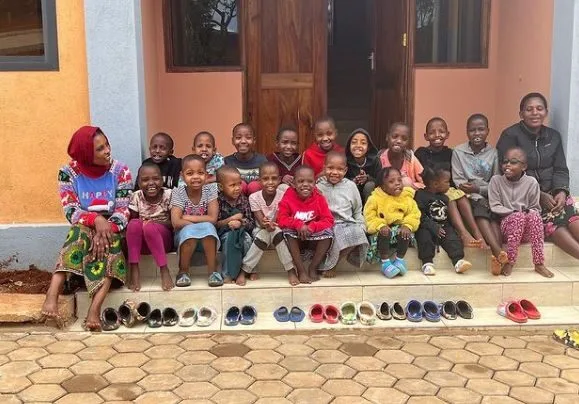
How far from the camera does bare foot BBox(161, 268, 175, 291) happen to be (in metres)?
4.57

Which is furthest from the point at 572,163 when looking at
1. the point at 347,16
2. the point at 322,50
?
the point at 347,16

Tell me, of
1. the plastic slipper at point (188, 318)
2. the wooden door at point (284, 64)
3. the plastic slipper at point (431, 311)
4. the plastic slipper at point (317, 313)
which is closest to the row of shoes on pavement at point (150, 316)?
the plastic slipper at point (188, 318)

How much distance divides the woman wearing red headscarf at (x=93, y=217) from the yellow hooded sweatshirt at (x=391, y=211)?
1.72 meters

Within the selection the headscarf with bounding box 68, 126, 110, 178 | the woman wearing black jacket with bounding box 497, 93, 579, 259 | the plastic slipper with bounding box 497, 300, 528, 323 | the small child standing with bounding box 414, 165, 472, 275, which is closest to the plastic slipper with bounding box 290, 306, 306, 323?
the small child standing with bounding box 414, 165, 472, 275

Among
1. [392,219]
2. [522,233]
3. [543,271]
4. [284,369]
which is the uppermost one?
[392,219]

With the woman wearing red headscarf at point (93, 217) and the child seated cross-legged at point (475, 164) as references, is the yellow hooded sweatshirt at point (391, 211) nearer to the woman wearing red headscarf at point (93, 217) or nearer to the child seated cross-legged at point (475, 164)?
the child seated cross-legged at point (475, 164)

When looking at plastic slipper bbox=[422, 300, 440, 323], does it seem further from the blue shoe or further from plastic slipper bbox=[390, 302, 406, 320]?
plastic slipper bbox=[390, 302, 406, 320]

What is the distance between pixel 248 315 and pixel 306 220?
2.53 ft

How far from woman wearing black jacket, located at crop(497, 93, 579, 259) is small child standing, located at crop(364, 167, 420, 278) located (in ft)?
3.26

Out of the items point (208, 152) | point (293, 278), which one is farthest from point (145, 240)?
point (293, 278)

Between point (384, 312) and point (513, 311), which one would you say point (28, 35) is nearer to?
point (384, 312)

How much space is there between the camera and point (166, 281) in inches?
181

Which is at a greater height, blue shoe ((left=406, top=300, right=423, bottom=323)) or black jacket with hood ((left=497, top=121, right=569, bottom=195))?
black jacket with hood ((left=497, top=121, right=569, bottom=195))

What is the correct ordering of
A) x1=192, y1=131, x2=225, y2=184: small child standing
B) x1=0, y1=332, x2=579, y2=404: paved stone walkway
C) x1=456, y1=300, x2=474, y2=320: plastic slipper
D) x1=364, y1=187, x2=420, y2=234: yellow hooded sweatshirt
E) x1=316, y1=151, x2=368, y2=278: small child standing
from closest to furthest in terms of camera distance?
1. x1=0, y1=332, x2=579, y2=404: paved stone walkway
2. x1=456, y1=300, x2=474, y2=320: plastic slipper
3. x1=316, y1=151, x2=368, y2=278: small child standing
4. x1=364, y1=187, x2=420, y2=234: yellow hooded sweatshirt
5. x1=192, y1=131, x2=225, y2=184: small child standing
